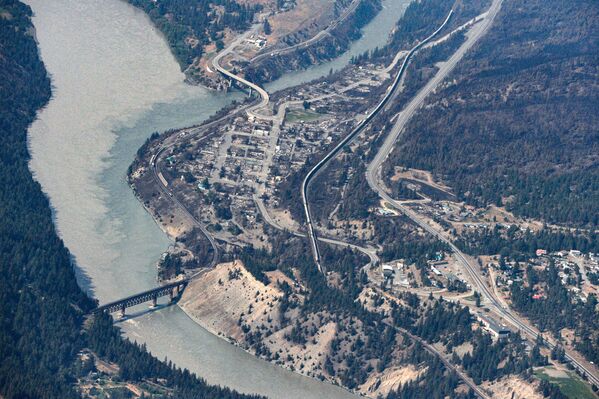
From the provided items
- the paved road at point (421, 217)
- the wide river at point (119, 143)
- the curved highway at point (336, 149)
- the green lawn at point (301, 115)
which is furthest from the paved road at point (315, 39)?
the green lawn at point (301, 115)

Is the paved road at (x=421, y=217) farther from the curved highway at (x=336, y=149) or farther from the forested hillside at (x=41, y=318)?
the forested hillside at (x=41, y=318)

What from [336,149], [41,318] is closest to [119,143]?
[336,149]

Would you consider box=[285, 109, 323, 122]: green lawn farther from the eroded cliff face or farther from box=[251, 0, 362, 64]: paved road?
the eroded cliff face

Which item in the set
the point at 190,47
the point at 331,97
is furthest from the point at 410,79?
the point at 190,47

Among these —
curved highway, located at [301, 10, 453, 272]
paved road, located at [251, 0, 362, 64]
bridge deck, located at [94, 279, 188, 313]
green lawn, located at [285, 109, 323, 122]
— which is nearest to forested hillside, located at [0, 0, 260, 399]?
bridge deck, located at [94, 279, 188, 313]

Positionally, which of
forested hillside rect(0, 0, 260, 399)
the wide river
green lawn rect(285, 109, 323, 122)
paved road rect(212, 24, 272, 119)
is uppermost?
forested hillside rect(0, 0, 260, 399)
